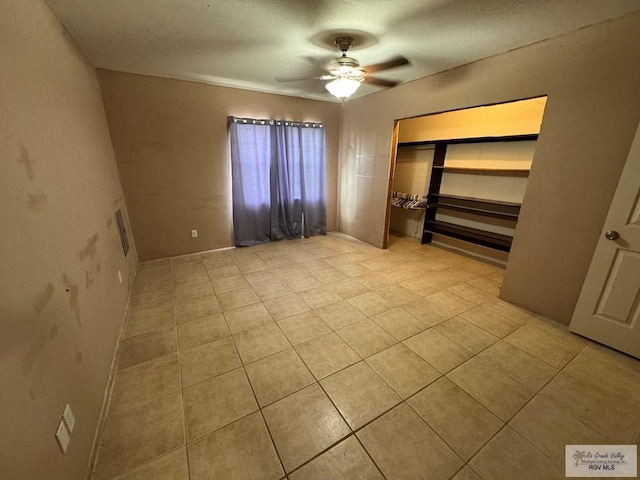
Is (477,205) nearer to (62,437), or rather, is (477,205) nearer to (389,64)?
(389,64)

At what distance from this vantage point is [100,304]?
175 centimetres

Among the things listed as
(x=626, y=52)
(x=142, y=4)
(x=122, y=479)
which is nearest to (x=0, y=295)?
(x=122, y=479)

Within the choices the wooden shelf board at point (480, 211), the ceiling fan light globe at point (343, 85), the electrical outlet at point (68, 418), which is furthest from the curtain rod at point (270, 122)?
the electrical outlet at point (68, 418)

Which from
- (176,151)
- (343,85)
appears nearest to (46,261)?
(343,85)

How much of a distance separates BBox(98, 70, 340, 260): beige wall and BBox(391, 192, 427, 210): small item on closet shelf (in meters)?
2.21

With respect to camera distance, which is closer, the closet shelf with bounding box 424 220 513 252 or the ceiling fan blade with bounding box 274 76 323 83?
the ceiling fan blade with bounding box 274 76 323 83

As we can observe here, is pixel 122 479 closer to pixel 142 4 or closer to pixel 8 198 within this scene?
pixel 8 198

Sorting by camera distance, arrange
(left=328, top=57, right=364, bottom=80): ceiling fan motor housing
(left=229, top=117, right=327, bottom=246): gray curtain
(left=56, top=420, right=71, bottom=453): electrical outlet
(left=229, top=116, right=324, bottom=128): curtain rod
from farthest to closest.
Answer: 1. (left=229, top=117, right=327, bottom=246): gray curtain
2. (left=229, top=116, right=324, bottom=128): curtain rod
3. (left=328, top=57, right=364, bottom=80): ceiling fan motor housing
4. (left=56, top=420, right=71, bottom=453): electrical outlet

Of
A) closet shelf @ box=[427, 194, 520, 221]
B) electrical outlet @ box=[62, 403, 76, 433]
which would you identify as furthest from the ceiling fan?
electrical outlet @ box=[62, 403, 76, 433]

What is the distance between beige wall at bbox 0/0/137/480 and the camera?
0.89 m

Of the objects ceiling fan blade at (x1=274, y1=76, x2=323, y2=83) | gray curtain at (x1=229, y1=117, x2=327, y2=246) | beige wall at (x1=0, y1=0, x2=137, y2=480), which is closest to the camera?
beige wall at (x1=0, y1=0, x2=137, y2=480)

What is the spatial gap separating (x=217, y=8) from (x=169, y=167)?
217 cm

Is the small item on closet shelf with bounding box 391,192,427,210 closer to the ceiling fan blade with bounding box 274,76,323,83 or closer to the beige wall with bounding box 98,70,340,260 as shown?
the beige wall with bounding box 98,70,340,260

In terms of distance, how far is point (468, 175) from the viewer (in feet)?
12.6
